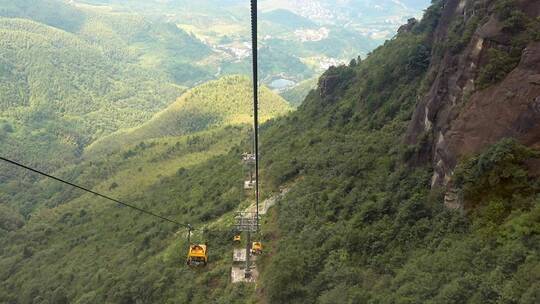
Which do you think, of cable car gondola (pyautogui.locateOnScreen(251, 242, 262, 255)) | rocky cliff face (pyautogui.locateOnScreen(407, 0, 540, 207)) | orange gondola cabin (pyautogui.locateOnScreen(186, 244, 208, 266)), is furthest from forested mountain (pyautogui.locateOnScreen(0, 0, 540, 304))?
orange gondola cabin (pyautogui.locateOnScreen(186, 244, 208, 266))

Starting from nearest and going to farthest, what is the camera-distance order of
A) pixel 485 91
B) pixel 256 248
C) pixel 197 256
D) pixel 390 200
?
pixel 485 91
pixel 390 200
pixel 197 256
pixel 256 248

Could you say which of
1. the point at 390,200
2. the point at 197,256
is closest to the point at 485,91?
the point at 390,200

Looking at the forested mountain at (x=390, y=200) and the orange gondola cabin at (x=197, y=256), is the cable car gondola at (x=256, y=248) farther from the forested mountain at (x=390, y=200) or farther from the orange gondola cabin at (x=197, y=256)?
the orange gondola cabin at (x=197, y=256)

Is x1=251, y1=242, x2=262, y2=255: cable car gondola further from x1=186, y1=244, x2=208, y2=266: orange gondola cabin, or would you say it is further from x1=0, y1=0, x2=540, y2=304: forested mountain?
x1=186, y1=244, x2=208, y2=266: orange gondola cabin

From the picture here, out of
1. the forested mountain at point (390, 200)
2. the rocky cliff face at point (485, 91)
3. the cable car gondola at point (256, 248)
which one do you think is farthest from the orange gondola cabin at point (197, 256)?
the rocky cliff face at point (485, 91)

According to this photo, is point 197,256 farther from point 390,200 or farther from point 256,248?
A: point 390,200

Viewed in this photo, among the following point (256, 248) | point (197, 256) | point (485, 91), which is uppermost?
point (485, 91)
